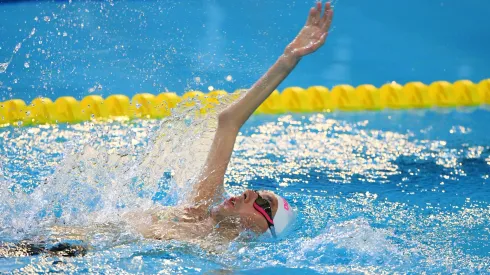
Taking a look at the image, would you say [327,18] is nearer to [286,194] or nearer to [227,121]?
[227,121]

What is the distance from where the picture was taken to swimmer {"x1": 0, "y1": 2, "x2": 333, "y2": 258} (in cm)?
266

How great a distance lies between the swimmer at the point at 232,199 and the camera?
8.73 ft

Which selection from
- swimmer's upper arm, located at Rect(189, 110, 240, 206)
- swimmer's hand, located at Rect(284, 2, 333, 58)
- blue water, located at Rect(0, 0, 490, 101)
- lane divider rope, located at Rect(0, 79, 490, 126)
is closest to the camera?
swimmer's hand, located at Rect(284, 2, 333, 58)

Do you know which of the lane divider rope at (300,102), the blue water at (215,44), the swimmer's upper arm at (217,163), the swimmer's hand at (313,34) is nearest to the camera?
the swimmer's hand at (313,34)

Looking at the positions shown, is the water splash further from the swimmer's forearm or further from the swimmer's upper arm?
the swimmer's forearm

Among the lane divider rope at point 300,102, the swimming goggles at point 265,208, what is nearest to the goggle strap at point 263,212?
the swimming goggles at point 265,208

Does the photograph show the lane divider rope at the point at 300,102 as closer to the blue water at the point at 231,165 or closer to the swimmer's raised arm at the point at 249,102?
the blue water at the point at 231,165

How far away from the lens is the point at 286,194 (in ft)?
11.8

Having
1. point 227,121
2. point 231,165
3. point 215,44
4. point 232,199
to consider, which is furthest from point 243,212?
point 231,165

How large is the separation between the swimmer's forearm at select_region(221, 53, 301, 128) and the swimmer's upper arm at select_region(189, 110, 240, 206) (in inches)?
0.8

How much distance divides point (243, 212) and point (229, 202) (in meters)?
0.07

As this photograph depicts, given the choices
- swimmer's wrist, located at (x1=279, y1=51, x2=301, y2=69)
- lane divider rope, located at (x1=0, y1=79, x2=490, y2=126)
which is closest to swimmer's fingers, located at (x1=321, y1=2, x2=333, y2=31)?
swimmer's wrist, located at (x1=279, y1=51, x2=301, y2=69)

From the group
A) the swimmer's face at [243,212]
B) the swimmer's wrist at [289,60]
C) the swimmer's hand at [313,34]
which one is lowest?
the swimmer's face at [243,212]

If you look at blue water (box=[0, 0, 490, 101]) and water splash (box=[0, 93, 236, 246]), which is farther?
blue water (box=[0, 0, 490, 101])
